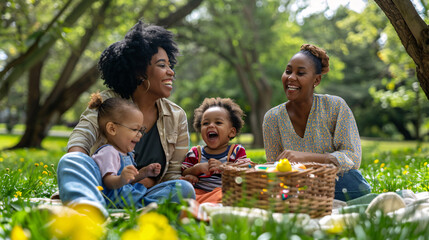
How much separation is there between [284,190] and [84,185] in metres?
1.23

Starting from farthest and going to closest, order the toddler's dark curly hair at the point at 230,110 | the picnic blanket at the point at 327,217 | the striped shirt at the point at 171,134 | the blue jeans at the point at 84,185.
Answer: the toddler's dark curly hair at the point at 230,110, the striped shirt at the point at 171,134, the blue jeans at the point at 84,185, the picnic blanket at the point at 327,217

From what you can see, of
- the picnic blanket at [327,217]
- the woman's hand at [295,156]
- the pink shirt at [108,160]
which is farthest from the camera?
the woman's hand at [295,156]

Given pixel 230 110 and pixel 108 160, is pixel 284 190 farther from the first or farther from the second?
pixel 230 110

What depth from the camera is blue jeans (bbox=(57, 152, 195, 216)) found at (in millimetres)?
2408

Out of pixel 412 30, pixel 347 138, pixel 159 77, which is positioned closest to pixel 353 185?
pixel 347 138

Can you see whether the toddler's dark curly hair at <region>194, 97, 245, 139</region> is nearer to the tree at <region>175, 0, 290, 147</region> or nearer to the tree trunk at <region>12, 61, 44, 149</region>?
the tree trunk at <region>12, 61, 44, 149</region>

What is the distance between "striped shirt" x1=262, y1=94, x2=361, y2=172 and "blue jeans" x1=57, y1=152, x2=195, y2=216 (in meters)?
1.25

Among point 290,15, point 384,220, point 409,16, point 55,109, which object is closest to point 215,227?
point 384,220

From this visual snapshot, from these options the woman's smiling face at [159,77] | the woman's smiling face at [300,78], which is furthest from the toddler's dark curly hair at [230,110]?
the woman's smiling face at [300,78]

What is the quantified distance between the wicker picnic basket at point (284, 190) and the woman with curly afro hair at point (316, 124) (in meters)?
0.59

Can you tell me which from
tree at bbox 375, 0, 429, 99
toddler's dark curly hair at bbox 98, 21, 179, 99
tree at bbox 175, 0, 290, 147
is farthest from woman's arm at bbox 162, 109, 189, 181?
tree at bbox 175, 0, 290, 147

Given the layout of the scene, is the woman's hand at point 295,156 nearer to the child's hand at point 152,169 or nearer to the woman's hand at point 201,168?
the woman's hand at point 201,168

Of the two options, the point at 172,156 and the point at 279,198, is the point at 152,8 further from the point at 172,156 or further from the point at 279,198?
the point at 279,198

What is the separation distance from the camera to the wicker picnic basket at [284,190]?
2494 millimetres
